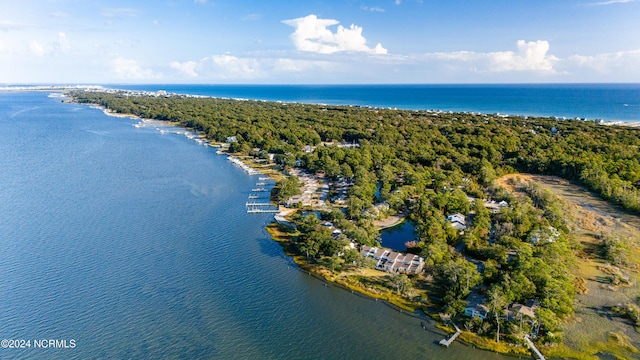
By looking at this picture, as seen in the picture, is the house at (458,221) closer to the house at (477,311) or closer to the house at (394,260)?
the house at (394,260)

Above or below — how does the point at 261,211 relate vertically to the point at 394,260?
above

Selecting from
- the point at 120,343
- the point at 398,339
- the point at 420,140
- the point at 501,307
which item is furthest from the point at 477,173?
the point at 120,343

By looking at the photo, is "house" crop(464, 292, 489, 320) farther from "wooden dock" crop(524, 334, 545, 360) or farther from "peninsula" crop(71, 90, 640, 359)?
"wooden dock" crop(524, 334, 545, 360)

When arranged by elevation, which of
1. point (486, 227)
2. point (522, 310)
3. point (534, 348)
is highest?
point (486, 227)

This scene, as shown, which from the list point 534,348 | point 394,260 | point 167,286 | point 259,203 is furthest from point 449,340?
point 259,203

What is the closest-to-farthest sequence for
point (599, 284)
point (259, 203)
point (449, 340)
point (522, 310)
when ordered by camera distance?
point (449, 340) < point (522, 310) < point (599, 284) < point (259, 203)

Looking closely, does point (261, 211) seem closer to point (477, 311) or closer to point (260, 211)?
point (260, 211)
